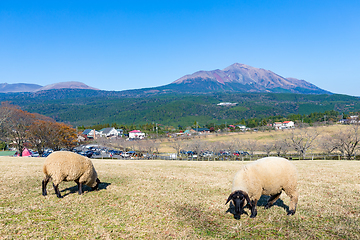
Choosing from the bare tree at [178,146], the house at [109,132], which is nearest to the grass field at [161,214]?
the bare tree at [178,146]

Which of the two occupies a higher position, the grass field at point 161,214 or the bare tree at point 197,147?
the grass field at point 161,214

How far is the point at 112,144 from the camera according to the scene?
98500 millimetres

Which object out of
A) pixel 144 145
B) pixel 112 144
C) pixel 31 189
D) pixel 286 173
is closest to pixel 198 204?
pixel 286 173

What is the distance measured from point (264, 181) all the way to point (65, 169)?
32.5ft

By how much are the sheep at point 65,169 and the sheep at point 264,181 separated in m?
8.09

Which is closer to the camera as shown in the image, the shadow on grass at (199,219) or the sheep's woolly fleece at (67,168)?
the shadow on grass at (199,219)

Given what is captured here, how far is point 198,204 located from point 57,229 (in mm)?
6484

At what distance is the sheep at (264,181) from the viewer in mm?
9479

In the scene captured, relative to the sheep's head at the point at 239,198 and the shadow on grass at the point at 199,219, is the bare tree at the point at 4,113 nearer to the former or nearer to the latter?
the shadow on grass at the point at 199,219

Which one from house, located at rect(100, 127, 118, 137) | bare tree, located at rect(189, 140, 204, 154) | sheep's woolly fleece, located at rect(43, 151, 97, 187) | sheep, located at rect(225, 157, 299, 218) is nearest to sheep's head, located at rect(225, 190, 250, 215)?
sheep, located at rect(225, 157, 299, 218)

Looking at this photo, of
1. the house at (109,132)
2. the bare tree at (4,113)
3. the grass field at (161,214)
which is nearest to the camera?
the grass field at (161,214)

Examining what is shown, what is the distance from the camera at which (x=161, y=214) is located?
32.3 feet

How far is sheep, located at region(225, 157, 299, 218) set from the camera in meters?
9.48

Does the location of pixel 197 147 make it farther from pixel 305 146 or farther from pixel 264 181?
pixel 264 181
